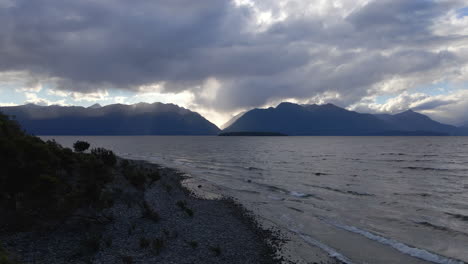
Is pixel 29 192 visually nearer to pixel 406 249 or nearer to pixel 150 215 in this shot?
pixel 150 215

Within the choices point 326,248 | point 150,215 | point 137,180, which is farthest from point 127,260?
point 137,180

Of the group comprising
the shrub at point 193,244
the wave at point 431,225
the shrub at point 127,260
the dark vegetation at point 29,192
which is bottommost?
the wave at point 431,225

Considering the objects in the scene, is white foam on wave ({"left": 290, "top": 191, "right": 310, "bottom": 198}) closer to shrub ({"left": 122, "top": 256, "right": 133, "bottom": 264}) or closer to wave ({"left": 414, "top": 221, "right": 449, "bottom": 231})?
wave ({"left": 414, "top": 221, "right": 449, "bottom": 231})

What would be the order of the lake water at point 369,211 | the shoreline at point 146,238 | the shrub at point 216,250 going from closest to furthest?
the shoreline at point 146,238 < the shrub at point 216,250 < the lake water at point 369,211

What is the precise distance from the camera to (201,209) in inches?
1033

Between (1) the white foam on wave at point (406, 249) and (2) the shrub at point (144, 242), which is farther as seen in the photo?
(1) the white foam on wave at point (406, 249)

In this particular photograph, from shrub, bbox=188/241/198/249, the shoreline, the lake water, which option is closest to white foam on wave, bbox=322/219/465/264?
the lake water

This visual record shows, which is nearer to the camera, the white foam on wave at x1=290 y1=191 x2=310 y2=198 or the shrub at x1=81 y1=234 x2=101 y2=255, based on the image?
the shrub at x1=81 y1=234 x2=101 y2=255

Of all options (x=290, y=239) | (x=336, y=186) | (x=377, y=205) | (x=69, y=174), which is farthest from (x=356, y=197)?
(x=69, y=174)

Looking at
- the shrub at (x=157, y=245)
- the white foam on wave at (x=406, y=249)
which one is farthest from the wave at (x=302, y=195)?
the shrub at (x=157, y=245)

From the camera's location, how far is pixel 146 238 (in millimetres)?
16500

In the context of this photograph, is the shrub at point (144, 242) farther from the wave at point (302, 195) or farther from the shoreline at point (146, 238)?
the wave at point (302, 195)

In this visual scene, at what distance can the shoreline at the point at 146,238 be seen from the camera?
13.4 meters

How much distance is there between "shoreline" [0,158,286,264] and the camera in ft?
43.8
